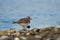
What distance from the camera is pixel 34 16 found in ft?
15.7

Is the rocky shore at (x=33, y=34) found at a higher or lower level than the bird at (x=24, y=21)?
lower

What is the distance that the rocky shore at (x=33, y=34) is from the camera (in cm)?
472

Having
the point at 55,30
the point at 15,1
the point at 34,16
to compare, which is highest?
the point at 15,1

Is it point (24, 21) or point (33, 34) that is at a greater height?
point (24, 21)

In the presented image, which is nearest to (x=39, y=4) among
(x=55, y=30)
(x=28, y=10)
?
(x=28, y=10)

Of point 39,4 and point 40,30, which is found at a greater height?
point 39,4

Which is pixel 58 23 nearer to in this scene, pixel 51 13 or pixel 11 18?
pixel 51 13

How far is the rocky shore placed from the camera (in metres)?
4.72

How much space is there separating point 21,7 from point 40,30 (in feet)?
1.82

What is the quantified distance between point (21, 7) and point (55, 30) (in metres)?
0.76

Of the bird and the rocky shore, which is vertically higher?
the bird

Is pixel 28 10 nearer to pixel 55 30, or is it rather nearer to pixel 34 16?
pixel 34 16

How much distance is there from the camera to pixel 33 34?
4.78 metres

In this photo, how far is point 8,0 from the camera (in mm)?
4832
